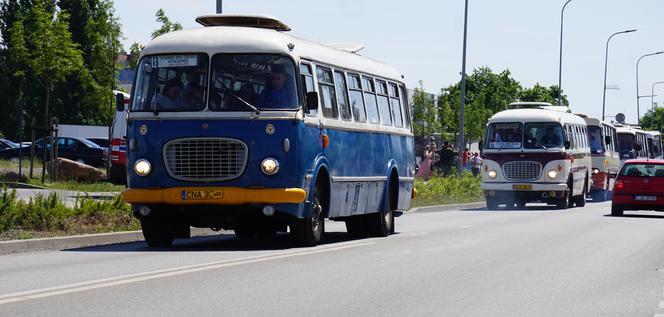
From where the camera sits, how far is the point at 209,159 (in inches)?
679

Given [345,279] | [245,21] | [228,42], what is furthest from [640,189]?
[345,279]

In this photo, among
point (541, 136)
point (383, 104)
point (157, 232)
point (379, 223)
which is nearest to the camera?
point (157, 232)

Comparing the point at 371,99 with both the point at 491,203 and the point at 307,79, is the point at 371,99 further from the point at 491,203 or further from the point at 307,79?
the point at 491,203

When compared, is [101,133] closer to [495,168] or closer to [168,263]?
[495,168]

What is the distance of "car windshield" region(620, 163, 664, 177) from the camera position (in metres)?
34.5

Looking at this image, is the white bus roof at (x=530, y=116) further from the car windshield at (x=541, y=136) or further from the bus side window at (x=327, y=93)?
the bus side window at (x=327, y=93)

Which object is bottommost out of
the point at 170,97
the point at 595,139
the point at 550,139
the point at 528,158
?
the point at 528,158

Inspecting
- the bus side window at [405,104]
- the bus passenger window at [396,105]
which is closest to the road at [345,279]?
the bus passenger window at [396,105]

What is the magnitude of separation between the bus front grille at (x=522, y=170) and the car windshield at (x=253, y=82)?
21.0 m

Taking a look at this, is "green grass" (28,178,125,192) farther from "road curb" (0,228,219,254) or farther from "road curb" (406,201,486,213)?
"road curb" (0,228,219,254)

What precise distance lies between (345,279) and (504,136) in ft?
84.6

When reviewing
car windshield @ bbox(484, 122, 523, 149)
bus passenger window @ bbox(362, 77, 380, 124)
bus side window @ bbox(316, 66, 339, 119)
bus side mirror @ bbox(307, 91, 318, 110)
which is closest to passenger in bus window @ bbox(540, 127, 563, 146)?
car windshield @ bbox(484, 122, 523, 149)

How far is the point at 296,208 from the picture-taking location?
17281 millimetres

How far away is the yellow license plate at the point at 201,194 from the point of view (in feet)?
55.9
